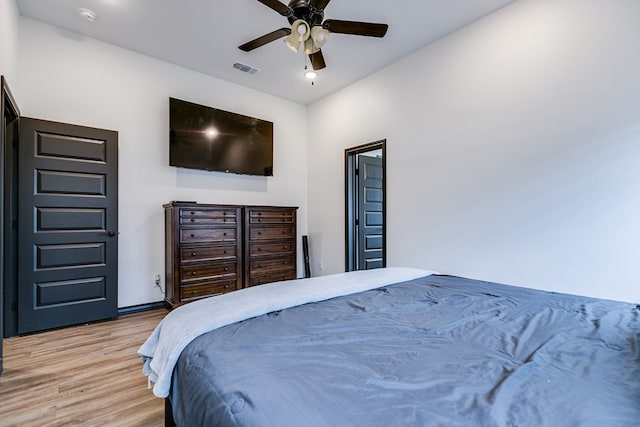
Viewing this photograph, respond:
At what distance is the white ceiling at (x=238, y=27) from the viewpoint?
8.86ft

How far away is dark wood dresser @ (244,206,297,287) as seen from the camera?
3.82 meters

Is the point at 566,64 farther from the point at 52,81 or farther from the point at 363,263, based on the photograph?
the point at 52,81

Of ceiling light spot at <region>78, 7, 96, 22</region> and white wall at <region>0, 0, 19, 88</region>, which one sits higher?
ceiling light spot at <region>78, 7, 96, 22</region>

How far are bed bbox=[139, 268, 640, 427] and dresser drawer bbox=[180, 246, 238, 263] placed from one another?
2.11m

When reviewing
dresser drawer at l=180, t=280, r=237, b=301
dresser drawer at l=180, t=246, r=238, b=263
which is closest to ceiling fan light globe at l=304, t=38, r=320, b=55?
dresser drawer at l=180, t=246, r=238, b=263

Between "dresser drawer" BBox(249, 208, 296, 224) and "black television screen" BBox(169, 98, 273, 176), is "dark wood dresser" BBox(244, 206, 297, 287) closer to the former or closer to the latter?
"dresser drawer" BBox(249, 208, 296, 224)

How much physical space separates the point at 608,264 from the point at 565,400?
2.10m

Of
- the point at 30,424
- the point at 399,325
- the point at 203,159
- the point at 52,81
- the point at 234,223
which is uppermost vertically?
the point at 52,81

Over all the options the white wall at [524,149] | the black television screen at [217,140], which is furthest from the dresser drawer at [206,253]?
the white wall at [524,149]

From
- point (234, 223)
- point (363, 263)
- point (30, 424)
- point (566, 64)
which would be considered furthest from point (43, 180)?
point (566, 64)

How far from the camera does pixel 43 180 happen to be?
279 centimetres

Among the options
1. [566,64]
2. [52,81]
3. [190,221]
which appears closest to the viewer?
[566,64]

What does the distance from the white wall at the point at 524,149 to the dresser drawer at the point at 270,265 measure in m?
1.48

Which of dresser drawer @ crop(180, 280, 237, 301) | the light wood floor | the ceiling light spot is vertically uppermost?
the ceiling light spot
